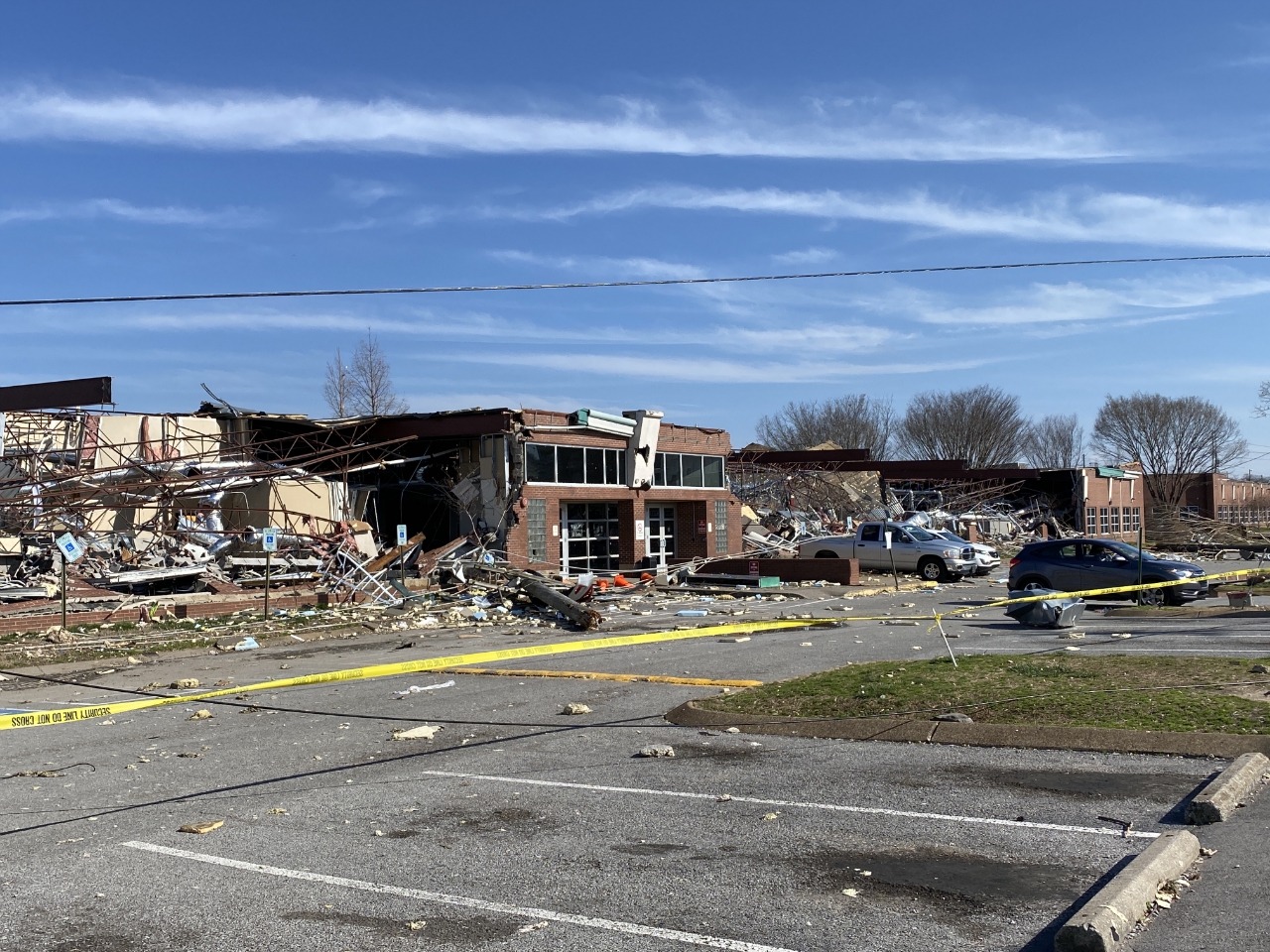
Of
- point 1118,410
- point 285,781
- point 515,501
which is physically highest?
point 1118,410

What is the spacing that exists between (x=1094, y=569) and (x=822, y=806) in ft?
59.1

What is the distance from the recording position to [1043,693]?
34.7 ft

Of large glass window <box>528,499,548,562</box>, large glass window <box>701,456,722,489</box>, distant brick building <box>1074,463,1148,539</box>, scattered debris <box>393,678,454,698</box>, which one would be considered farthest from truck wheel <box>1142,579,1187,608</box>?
distant brick building <box>1074,463,1148,539</box>

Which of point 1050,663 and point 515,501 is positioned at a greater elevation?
point 515,501

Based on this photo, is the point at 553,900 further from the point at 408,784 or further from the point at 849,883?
the point at 408,784

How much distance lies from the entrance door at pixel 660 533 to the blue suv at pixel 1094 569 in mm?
15166

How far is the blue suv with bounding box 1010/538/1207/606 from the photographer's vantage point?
73.1ft

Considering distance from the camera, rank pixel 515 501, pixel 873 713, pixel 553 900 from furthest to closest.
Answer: pixel 515 501, pixel 873 713, pixel 553 900

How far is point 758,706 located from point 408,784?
3.87 m

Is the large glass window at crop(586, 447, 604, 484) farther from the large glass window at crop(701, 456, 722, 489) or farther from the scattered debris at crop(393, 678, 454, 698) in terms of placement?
the scattered debris at crop(393, 678, 454, 698)

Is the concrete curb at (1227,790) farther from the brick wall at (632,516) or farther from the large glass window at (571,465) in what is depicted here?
the large glass window at (571,465)

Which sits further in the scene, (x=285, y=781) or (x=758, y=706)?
(x=758, y=706)

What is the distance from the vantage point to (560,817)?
7.29 meters

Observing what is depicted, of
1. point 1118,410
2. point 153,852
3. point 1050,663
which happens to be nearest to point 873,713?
point 1050,663
